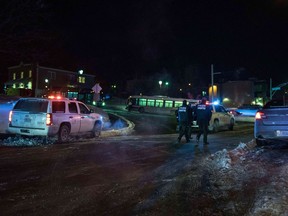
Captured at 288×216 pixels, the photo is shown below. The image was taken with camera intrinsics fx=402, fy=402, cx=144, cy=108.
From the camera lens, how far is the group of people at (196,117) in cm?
1483

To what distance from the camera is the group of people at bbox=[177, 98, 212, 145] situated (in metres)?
14.8

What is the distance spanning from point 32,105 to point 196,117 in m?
6.23

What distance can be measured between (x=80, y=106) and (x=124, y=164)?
7.52 m

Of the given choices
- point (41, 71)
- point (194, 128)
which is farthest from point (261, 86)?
point (194, 128)

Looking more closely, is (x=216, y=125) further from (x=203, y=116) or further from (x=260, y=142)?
(x=260, y=142)

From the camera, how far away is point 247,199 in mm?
6469

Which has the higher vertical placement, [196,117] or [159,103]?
[159,103]

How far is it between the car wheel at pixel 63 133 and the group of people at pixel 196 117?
174 inches

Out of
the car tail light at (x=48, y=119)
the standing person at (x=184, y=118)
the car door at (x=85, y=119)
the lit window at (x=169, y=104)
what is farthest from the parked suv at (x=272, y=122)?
the lit window at (x=169, y=104)

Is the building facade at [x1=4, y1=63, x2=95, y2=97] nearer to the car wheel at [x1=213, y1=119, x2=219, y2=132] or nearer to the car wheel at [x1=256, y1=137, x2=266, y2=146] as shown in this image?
the car wheel at [x1=213, y1=119, x2=219, y2=132]

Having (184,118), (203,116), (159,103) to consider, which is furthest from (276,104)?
(159,103)

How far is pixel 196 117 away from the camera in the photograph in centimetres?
1527

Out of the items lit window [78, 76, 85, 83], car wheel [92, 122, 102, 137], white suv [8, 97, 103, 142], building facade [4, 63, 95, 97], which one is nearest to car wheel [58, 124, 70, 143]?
white suv [8, 97, 103, 142]

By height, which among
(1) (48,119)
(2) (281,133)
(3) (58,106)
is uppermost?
(3) (58,106)
